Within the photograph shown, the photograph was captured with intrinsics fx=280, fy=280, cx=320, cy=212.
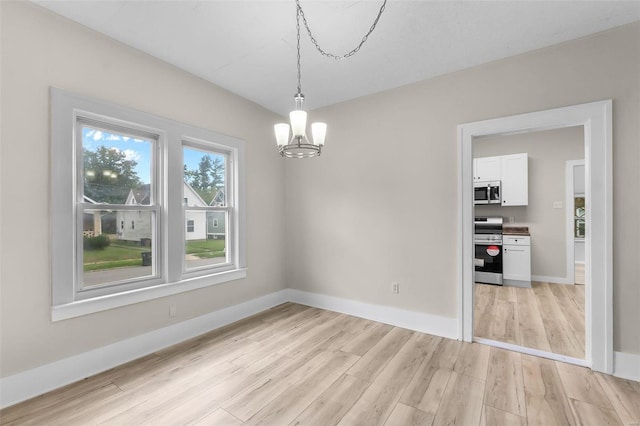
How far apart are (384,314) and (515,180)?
397 centimetres

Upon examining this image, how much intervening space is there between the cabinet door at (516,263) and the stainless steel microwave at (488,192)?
3.10 ft

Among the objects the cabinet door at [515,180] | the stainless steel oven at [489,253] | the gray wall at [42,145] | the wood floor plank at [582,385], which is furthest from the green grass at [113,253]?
the cabinet door at [515,180]

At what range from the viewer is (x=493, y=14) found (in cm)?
220

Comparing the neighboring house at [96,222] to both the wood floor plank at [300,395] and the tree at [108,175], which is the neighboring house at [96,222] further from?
the wood floor plank at [300,395]

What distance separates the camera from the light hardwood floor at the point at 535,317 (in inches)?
114

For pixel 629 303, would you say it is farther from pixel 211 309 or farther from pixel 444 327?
pixel 211 309

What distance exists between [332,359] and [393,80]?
3077 mm

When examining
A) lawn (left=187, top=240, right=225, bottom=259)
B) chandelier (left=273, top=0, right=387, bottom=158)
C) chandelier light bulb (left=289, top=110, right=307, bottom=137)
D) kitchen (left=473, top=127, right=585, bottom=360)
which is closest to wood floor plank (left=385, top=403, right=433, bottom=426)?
chandelier (left=273, top=0, right=387, bottom=158)

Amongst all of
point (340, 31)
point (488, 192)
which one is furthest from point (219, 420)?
point (488, 192)

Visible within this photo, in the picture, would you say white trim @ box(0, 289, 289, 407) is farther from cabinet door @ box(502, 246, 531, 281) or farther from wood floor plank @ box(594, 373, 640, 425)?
cabinet door @ box(502, 246, 531, 281)

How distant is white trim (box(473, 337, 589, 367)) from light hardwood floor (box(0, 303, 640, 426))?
80mm

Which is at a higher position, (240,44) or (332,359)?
(240,44)

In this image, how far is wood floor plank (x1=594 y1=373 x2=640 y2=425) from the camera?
1845 millimetres

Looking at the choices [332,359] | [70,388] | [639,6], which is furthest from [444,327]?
[70,388]
